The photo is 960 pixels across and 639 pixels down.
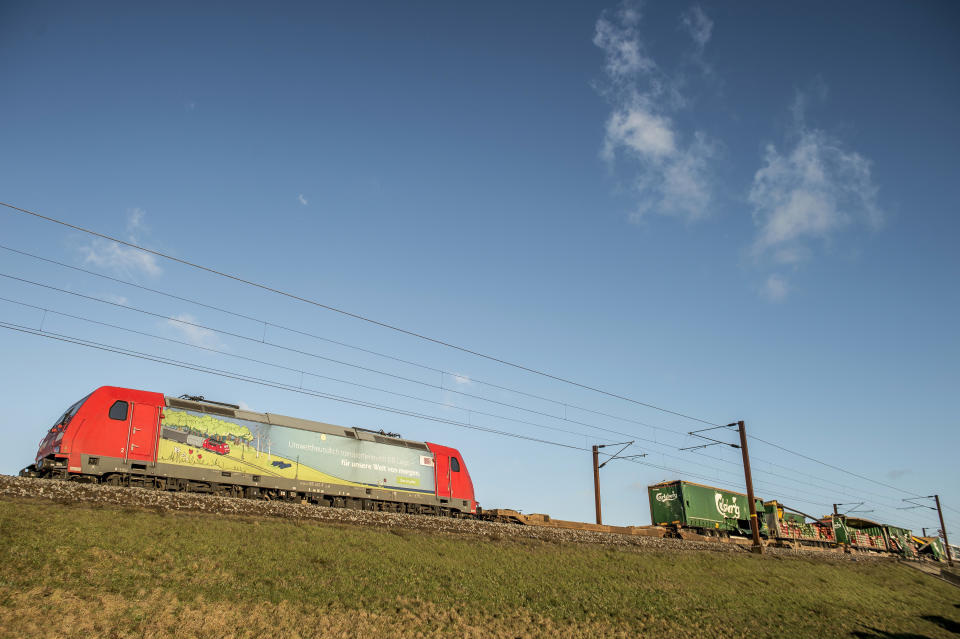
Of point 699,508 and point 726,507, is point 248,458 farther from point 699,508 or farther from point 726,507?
point 726,507

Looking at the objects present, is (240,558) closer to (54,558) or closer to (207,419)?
(54,558)

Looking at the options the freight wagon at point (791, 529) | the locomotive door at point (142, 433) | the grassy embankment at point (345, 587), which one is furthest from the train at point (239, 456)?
the freight wagon at point (791, 529)

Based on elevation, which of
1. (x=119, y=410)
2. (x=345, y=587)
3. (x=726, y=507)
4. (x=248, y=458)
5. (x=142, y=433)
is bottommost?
(x=345, y=587)

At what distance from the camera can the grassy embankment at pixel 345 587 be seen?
1079 centimetres

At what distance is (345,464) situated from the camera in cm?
2495

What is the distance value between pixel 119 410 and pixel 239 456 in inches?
181

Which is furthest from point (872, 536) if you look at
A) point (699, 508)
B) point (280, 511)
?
point (280, 511)

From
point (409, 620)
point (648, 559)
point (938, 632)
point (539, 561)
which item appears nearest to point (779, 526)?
point (938, 632)

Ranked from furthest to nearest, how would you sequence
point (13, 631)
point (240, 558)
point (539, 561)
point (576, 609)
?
point (539, 561) → point (576, 609) → point (240, 558) → point (13, 631)

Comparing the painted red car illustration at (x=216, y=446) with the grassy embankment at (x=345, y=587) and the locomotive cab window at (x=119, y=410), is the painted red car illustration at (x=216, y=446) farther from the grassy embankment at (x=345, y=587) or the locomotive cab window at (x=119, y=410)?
the grassy embankment at (x=345, y=587)

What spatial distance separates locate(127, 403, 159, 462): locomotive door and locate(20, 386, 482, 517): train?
0.03 metres

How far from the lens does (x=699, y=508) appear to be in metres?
38.5

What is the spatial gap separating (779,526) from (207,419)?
40.3 meters

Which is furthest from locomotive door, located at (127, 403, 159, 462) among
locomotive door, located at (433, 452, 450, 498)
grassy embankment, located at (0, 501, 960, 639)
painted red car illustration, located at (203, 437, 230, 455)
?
locomotive door, located at (433, 452, 450, 498)
